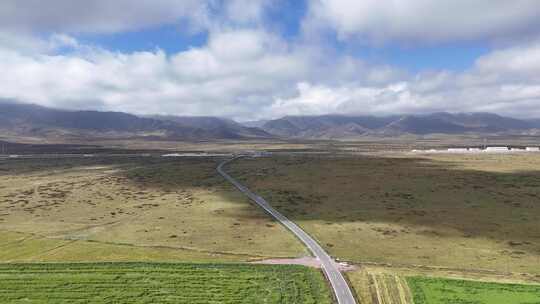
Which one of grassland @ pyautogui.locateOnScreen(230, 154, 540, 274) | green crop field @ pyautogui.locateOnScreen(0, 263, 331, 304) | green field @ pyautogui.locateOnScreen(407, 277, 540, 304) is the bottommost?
green crop field @ pyautogui.locateOnScreen(0, 263, 331, 304)

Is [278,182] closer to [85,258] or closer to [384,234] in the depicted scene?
[384,234]

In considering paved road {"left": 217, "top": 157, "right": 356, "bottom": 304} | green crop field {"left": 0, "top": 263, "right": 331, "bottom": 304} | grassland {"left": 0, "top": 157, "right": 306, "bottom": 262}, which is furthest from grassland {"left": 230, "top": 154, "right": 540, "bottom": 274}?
green crop field {"left": 0, "top": 263, "right": 331, "bottom": 304}

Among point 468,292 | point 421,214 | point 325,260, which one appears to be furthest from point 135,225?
point 421,214

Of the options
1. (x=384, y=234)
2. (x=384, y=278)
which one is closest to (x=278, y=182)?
(x=384, y=234)

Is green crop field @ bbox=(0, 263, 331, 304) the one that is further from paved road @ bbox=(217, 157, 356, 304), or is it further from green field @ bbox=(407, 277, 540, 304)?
green field @ bbox=(407, 277, 540, 304)

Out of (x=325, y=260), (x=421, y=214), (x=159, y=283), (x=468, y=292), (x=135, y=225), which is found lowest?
(x=159, y=283)

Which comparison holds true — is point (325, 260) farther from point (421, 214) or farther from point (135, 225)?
point (135, 225)
